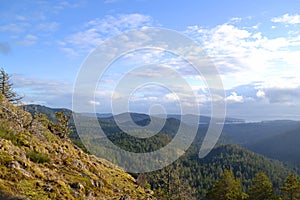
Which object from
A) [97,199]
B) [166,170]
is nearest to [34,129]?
[97,199]

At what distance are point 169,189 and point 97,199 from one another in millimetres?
28616

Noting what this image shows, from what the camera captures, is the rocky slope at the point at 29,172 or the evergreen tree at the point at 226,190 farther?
the evergreen tree at the point at 226,190

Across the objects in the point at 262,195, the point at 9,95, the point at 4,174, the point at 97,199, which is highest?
the point at 9,95

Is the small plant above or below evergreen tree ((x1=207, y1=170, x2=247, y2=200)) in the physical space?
above

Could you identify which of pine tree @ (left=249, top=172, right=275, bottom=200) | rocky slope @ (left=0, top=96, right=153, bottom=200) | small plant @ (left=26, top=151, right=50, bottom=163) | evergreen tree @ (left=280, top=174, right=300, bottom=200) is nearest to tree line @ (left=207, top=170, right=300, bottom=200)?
pine tree @ (left=249, top=172, right=275, bottom=200)

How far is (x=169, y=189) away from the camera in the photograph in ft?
156

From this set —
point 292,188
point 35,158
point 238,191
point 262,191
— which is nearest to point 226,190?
point 238,191

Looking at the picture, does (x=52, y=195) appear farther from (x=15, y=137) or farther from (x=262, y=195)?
(x=262, y=195)

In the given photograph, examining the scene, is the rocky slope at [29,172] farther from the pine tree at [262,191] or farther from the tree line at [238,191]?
the pine tree at [262,191]

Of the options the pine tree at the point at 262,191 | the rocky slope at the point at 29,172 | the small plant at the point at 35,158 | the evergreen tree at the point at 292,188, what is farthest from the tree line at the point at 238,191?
the small plant at the point at 35,158

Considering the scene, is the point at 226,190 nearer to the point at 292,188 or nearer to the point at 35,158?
the point at 292,188

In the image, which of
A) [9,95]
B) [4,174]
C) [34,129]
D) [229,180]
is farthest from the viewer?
[229,180]

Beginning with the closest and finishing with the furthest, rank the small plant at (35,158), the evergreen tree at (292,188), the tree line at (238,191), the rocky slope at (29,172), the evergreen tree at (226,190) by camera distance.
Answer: the rocky slope at (29,172) → the small plant at (35,158) → the evergreen tree at (292,188) → the tree line at (238,191) → the evergreen tree at (226,190)

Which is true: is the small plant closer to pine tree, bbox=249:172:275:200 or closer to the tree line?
the tree line
